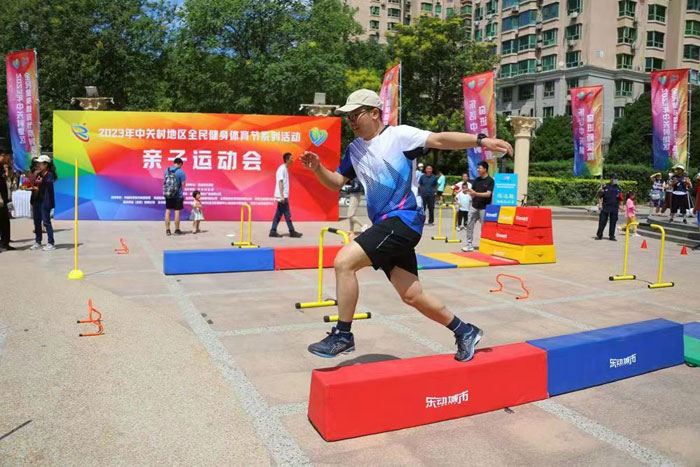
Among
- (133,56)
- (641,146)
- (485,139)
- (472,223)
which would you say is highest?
(133,56)

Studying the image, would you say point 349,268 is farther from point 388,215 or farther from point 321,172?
point 321,172

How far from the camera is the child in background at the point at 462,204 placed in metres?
15.8

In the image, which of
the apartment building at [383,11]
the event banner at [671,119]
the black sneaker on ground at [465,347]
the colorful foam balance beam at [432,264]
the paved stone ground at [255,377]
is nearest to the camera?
the paved stone ground at [255,377]

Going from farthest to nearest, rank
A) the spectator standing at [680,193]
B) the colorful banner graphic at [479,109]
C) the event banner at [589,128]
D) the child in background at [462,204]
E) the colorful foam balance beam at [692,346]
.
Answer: the event banner at [589,128] < the colorful banner graphic at [479,109] < the spectator standing at [680,193] < the child in background at [462,204] < the colorful foam balance beam at [692,346]

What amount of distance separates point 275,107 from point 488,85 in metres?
13.6

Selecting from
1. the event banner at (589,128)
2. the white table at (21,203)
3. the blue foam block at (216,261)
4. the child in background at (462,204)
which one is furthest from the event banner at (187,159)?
the event banner at (589,128)

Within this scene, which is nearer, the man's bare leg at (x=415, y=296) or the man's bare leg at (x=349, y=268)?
the man's bare leg at (x=349, y=268)

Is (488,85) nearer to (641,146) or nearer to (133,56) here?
(133,56)

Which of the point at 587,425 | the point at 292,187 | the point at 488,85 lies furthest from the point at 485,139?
the point at 488,85

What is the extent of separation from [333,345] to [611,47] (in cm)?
5748

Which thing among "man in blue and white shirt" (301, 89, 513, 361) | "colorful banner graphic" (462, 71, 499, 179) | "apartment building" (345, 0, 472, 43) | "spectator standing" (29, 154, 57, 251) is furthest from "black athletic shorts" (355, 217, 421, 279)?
"apartment building" (345, 0, 472, 43)

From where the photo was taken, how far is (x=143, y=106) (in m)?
36.3

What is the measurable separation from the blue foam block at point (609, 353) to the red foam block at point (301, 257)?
5651 millimetres

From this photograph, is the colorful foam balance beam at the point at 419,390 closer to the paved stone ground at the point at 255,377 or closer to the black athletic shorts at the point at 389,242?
the paved stone ground at the point at 255,377
